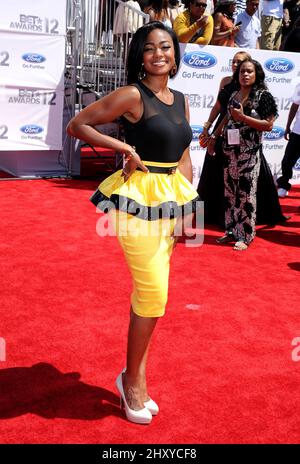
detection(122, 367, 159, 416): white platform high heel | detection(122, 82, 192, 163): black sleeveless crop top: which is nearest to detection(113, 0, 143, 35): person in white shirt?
detection(122, 82, 192, 163): black sleeveless crop top

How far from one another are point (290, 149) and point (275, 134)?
0.66 metres

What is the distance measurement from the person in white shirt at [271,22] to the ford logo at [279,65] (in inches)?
79.9

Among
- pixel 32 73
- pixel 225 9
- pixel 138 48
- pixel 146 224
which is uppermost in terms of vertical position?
pixel 225 9

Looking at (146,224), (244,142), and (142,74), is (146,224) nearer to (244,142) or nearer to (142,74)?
(142,74)

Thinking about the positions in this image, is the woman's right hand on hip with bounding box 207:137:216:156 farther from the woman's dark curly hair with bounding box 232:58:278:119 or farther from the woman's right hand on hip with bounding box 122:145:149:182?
the woman's right hand on hip with bounding box 122:145:149:182

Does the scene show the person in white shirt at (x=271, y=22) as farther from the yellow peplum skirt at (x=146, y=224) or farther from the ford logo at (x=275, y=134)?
the yellow peplum skirt at (x=146, y=224)

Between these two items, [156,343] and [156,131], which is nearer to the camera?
[156,131]

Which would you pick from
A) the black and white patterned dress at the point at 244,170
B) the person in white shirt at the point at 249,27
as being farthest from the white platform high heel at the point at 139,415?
the person in white shirt at the point at 249,27

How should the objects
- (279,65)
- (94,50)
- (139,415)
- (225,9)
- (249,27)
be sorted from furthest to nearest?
(249,27), (94,50), (225,9), (279,65), (139,415)

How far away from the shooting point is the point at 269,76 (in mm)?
8484

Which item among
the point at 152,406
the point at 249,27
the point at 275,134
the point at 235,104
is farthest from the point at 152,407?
the point at 249,27

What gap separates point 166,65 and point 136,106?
10.4 inches

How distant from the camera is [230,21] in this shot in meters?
9.21
